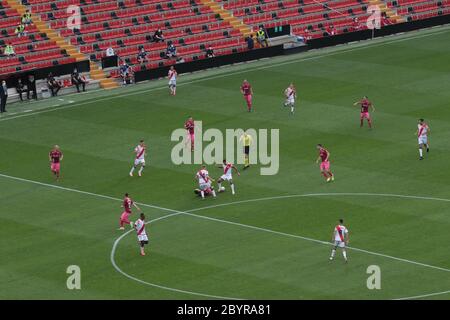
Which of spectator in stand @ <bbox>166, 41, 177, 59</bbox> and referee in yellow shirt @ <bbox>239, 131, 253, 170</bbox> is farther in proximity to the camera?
spectator in stand @ <bbox>166, 41, 177, 59</bbox>

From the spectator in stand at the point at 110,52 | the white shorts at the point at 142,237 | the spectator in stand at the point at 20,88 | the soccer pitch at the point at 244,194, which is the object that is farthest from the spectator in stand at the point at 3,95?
the white shorts at the point at 142,237

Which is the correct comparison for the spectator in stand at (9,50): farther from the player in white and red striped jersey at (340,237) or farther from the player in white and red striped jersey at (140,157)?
the player in white and red striped jersey at (340,237)

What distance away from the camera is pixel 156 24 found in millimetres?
97688

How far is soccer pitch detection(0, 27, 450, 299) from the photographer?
5453 centimetres

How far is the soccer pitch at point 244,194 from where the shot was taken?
5453cm

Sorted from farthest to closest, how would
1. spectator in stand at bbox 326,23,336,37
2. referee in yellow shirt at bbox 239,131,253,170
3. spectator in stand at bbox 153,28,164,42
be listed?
spectator in stand at bbox 326,23,336,37
spectator in stand at bbox 153,28,164,42
referee in yellow shirt at bbox 239,131,253,170

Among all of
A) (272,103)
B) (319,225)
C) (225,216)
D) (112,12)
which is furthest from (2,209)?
(112,12)

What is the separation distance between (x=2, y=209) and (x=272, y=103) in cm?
2427

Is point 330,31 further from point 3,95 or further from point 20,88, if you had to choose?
point 3,95

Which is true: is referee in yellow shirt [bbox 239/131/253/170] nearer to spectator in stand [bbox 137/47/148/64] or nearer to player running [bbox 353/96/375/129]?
player running [bbox 353/96/375/129]

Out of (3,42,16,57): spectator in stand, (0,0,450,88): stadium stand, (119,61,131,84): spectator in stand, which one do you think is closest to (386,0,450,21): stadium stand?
(0,0,450,88): stadium stand

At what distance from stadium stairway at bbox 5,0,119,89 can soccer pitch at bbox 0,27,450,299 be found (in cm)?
189

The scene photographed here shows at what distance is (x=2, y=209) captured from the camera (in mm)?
65250

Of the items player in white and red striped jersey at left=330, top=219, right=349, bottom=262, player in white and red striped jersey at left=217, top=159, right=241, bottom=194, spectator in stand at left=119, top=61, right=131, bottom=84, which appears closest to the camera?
player in white and red striped jersey at left=330, top=219, right=349, bottom=262
